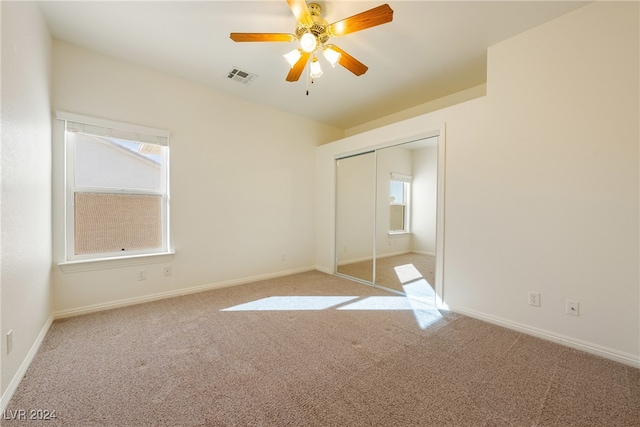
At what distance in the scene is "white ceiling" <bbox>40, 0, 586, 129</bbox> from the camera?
205cm

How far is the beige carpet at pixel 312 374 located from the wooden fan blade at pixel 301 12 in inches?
96.7

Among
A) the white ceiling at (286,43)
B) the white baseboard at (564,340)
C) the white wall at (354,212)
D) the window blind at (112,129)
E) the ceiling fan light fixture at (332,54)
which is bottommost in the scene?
the white baseboard at (564,340)

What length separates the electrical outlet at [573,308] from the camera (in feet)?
6.66

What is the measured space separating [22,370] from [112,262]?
126 centimetres

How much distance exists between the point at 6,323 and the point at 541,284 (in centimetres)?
376

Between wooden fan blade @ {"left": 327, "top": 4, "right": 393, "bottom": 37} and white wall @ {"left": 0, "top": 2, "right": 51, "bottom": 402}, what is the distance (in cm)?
199

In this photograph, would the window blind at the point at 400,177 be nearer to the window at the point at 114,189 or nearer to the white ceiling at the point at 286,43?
the white ceiling at the point at 286,43

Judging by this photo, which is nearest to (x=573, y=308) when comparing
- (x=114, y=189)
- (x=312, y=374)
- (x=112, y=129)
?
(x=312, y=374)

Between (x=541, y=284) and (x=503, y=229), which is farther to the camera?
(x=503, y=229)

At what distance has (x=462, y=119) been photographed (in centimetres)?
267

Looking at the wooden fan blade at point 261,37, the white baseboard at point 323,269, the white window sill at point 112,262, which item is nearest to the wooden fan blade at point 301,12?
the wooden fan blade at point 261,37

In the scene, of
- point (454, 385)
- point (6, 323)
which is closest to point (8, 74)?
point (6, 323)

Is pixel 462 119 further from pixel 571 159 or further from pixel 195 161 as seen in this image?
pixel 195 161

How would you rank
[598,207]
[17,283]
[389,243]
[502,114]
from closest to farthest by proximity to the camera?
[17,283]
[598,207]
[502,114]
[389,243]
